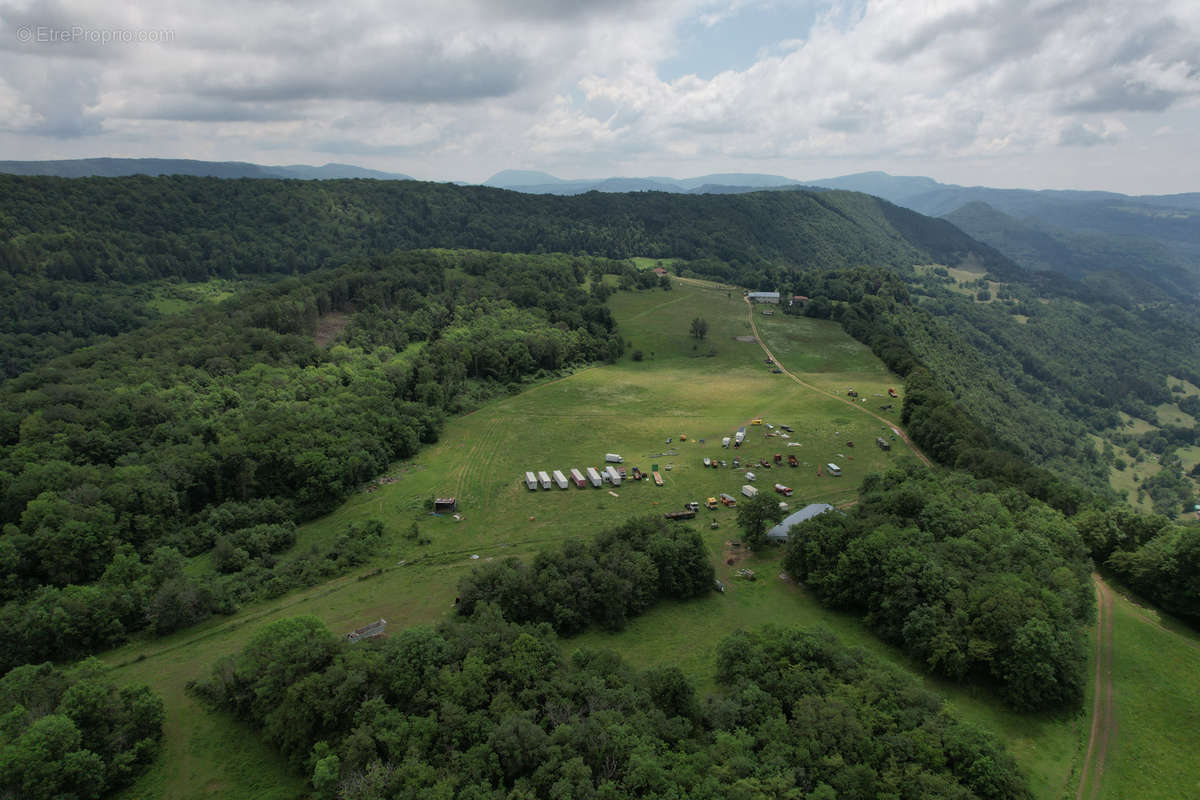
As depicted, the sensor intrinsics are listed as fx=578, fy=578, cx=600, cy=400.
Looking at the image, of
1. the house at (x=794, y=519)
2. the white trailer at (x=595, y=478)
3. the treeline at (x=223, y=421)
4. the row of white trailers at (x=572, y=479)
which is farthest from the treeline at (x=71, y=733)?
the house at (x=794, y=519)

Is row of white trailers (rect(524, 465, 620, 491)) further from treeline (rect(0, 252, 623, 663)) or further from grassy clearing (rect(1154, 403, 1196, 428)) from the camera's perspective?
grassy clearing (rect(1154, 403, 1196, 428))

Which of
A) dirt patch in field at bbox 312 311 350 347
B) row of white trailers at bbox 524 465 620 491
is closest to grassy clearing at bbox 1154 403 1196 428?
row of white trailers at bbox 524 465 620 491

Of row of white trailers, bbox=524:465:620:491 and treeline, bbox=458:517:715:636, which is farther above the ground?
treeline, bbox=458:517:715:636

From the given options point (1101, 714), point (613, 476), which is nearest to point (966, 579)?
point (1101, 714)

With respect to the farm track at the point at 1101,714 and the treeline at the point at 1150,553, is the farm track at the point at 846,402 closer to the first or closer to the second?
the treeline at the point at 1150,553

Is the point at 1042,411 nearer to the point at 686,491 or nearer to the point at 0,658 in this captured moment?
the point at 686,491

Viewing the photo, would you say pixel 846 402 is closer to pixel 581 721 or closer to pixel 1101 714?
pixel 1101 714
